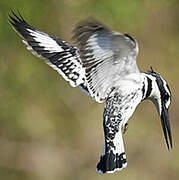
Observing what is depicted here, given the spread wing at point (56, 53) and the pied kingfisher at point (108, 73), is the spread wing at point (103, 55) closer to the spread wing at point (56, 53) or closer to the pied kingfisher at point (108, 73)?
the pied kingfisher at point (108, 73)

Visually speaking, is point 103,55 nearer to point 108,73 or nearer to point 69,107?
point 108,73

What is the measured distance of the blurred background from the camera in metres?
5.55

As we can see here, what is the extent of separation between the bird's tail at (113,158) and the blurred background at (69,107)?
1.85 metres

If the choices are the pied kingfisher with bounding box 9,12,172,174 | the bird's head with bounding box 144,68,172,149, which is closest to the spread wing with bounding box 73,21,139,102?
the pied kingfisher with bounding box 9,12,172,174

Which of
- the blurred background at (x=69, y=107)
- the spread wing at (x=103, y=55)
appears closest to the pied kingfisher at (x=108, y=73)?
the spread wing at (x=103, y=55)

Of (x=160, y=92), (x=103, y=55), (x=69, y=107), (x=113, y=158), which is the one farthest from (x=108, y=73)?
(x=69, y=107)

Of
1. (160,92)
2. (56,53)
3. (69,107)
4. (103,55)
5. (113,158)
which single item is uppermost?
(69,107)

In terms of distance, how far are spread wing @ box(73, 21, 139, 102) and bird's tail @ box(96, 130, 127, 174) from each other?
0.81 ft

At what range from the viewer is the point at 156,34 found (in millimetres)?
6258

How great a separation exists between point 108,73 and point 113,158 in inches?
18.1

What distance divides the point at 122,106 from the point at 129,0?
10.5ft

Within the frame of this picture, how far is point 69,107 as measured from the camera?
18.9 ft

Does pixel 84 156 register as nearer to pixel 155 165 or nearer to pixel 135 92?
pixel 155 165

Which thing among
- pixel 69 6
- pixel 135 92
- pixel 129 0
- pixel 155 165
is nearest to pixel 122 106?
pixel 135 92
